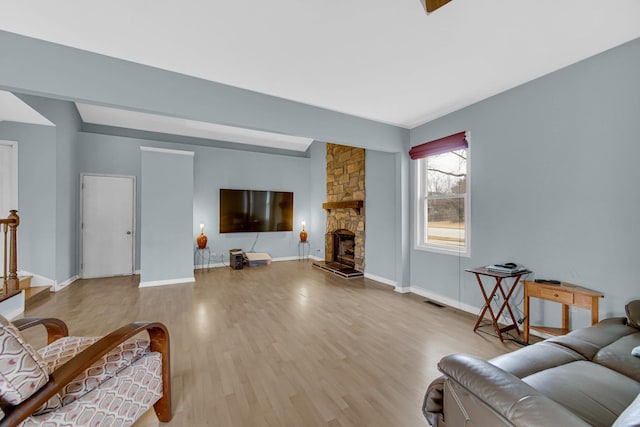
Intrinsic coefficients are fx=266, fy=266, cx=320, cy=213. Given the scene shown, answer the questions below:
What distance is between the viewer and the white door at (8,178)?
3975mm

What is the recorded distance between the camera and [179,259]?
482 centimetres

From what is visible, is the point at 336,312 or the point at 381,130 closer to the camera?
the point at 336,312

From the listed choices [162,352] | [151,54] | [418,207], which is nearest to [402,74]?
[418,207]

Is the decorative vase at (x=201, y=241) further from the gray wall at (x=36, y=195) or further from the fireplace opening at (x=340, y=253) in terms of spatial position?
the fireplace opening at (x=340, y=253)

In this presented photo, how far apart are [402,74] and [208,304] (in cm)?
374

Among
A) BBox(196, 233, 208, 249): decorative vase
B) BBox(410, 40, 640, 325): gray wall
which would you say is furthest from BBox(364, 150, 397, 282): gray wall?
BBox(196, 233, 208, 249): decorative vase

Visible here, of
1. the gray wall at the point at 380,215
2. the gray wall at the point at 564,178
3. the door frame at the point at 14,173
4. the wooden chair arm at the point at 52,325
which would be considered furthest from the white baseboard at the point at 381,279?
the door frame at the point at 14,173

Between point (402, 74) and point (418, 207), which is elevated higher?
point (402, 74)

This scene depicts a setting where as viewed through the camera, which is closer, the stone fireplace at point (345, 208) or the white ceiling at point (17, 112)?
the white ceiling at point (17, 112)

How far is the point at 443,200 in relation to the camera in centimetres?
386

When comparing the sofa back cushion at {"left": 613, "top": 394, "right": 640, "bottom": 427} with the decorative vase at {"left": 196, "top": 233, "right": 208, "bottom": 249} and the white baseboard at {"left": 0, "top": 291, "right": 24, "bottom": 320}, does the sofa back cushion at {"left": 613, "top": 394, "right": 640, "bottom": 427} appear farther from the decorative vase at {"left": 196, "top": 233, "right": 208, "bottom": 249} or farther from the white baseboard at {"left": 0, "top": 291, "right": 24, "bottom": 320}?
the decorative vase at {"left": 196, "top": 233, "right": 208, "bottom": 249}

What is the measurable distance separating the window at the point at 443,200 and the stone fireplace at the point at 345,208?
141cm

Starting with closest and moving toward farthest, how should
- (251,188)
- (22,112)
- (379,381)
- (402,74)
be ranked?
(379,381) → (402,74) → (22,112) → (251,188)

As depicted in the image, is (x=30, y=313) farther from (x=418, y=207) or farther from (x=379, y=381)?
(x=418, y=207)
